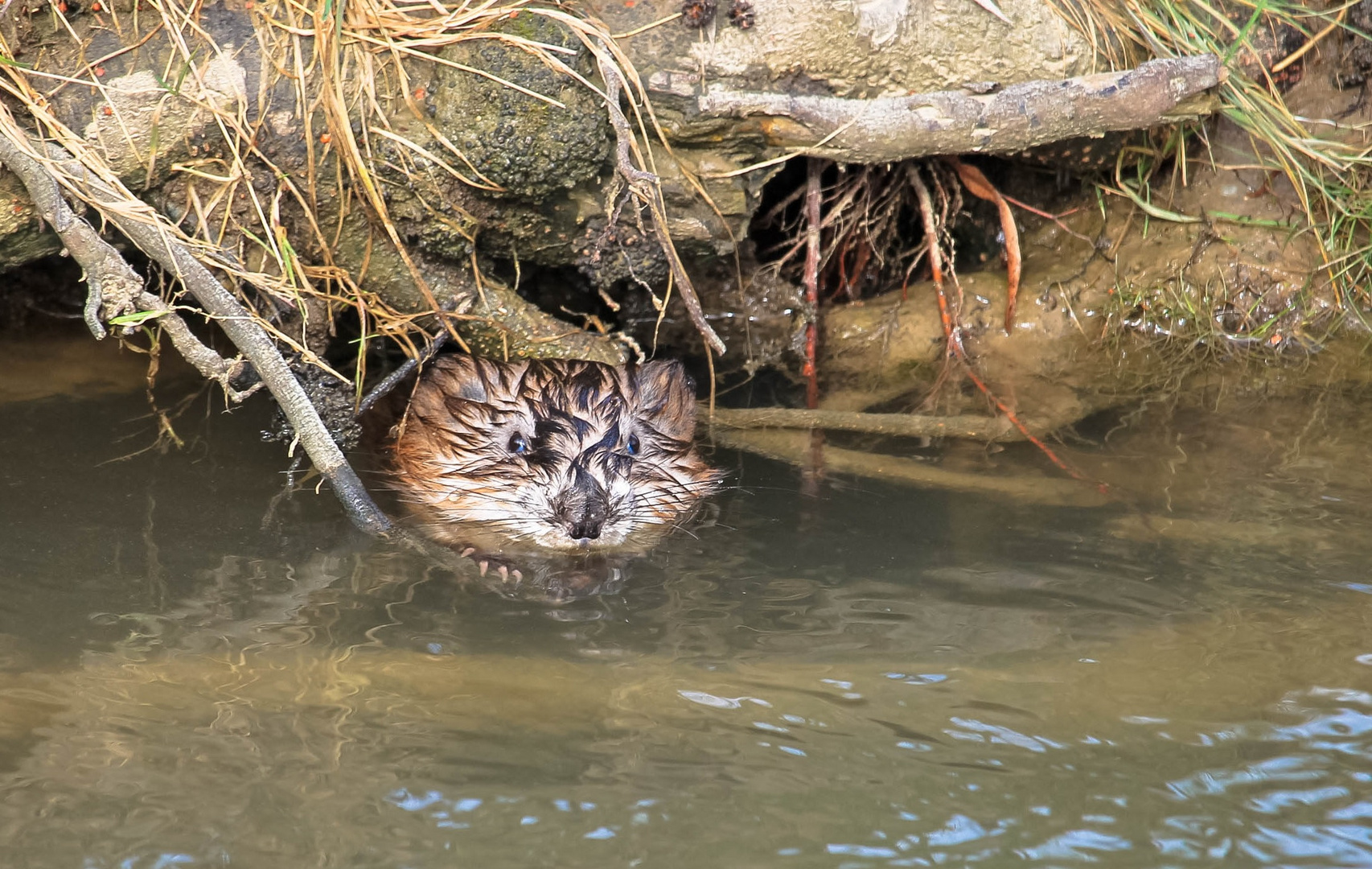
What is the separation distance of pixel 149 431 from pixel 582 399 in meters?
1.48

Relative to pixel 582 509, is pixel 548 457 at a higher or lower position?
higher

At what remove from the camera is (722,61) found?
4.19 meters

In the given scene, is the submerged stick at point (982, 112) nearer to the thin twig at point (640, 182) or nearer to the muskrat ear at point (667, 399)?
the thin twig at point (640, 182)

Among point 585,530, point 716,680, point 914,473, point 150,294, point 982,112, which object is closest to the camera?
point 716,680

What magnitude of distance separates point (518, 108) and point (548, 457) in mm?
1102

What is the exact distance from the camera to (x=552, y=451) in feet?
13.1

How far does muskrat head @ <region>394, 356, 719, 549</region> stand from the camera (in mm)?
3762

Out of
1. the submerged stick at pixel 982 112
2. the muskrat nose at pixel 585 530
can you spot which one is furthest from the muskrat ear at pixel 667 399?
the submerged stick at pixel 982 112

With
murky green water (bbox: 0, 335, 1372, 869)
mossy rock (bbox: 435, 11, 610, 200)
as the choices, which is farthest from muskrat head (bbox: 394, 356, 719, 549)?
mossy rock (bbox: 435, 11, 610, 200)

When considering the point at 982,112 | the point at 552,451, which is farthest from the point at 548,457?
the point at 982,112

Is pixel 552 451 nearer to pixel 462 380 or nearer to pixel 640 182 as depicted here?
pixel 462 380

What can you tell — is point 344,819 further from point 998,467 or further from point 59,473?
point 998,467

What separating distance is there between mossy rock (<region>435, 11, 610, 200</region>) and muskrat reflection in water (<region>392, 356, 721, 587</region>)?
745 millimetres

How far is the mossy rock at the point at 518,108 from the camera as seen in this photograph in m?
3.92
